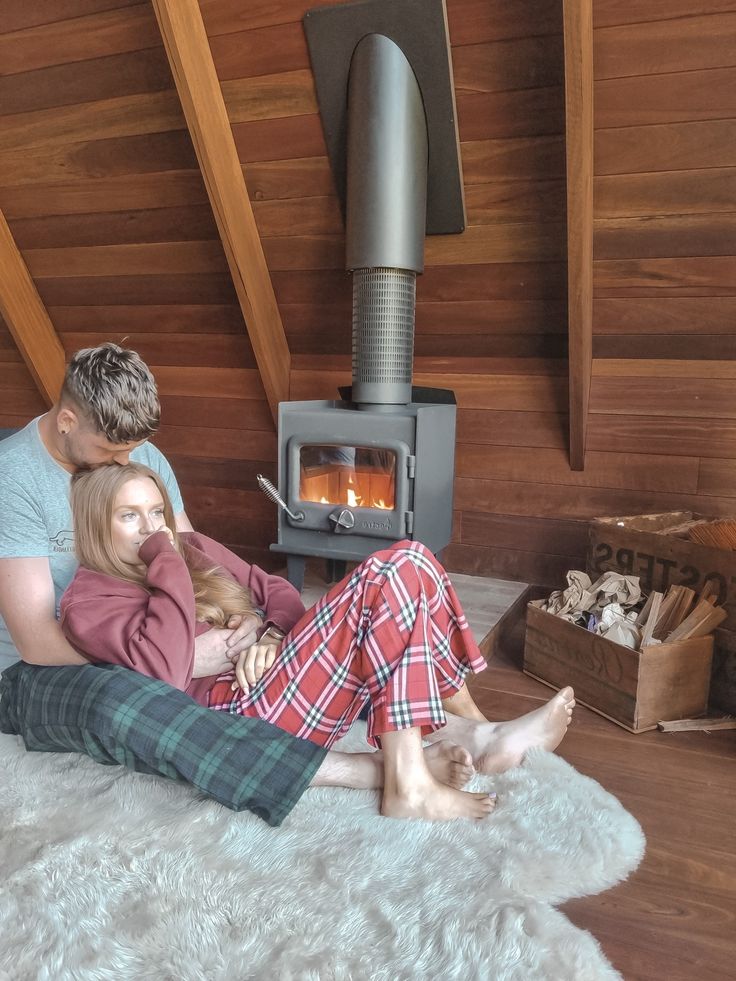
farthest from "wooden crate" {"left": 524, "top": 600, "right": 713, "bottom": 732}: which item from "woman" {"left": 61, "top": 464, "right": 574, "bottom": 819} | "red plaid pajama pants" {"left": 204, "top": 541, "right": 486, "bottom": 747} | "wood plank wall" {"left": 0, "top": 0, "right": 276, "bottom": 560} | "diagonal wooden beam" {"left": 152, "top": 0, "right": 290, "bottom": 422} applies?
"wood plank wall" {"left": 0, "top": 0, "right": 276, "bottom": 560}

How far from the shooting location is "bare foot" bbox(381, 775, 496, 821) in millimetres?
1444

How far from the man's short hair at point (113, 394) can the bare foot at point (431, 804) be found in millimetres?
827

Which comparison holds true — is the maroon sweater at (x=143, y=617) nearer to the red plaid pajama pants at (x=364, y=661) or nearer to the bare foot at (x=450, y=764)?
the red plaid pajama pants at (x=364, y=661)

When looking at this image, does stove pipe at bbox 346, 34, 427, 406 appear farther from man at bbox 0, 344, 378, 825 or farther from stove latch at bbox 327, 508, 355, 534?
man at bbox 0, 344, 378, 825

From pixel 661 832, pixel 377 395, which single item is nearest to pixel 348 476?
pixel 377 395

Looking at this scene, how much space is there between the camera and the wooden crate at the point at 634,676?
1.93 meters

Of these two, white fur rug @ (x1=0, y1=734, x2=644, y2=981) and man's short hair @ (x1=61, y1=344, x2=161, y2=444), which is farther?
man's short hair @ (x1=61, y1=344, x2=161, y2=444)

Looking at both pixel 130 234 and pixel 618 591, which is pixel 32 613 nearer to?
pixel 618 591

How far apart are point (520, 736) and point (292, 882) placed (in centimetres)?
60

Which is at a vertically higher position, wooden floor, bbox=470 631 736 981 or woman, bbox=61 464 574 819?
woman, bbox=61 464 574 819

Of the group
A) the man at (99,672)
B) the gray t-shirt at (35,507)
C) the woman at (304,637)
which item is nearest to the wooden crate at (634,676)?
the woman at (304,637)

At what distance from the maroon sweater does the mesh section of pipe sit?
3.58 ft

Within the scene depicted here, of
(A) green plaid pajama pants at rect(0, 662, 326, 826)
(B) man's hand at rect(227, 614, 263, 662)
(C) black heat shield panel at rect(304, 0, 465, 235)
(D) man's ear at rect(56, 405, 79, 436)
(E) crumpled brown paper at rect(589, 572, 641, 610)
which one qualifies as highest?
(C) black heat shield panel at rect(304, 0, 465, 235)

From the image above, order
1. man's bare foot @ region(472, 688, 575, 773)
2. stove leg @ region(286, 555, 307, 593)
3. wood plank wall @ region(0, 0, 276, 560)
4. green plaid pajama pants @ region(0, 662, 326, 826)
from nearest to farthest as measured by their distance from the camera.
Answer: green plaid pajama pants @ region(0, 662, 326, 826) → man's bare foot @ region(472, 688, 575, 773) → wood plank wall @ region(0, 0, 276, 560) → stove leg @ region(286, 555, 307, 593)
